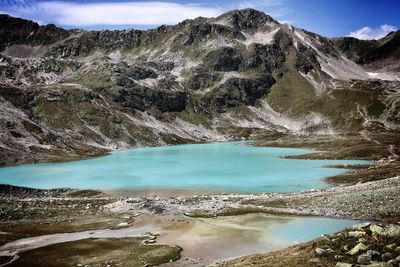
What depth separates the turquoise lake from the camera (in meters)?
101

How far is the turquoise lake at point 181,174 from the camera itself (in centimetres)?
10106

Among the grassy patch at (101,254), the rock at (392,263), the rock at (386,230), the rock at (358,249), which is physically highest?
the rock at (386,230)

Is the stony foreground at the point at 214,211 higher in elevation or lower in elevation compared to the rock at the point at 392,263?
lower

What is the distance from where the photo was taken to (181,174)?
122m

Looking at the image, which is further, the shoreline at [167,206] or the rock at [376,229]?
the shoreline at [167,206]

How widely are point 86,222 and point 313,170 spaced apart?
75.8 meters

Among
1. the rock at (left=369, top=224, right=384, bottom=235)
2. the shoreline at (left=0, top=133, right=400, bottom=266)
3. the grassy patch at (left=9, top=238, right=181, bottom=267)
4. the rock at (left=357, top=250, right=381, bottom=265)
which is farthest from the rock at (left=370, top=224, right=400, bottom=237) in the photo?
the shoreline at (left=0, top=133, right=400, bottom=266)

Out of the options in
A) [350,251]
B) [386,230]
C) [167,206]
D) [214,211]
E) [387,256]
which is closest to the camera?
[387,256]

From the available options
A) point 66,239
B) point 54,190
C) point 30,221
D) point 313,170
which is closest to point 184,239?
point 66,239

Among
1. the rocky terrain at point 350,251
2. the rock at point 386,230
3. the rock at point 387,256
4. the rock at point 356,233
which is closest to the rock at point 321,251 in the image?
the rocky terrain at point 350,251

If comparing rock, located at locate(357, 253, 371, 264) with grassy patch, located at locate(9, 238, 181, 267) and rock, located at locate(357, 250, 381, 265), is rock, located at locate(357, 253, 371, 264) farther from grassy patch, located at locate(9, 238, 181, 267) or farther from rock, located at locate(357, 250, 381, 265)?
grassy patch, located at locate(9, 238, 181, 267)

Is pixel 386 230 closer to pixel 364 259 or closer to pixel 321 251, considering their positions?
pixel 321 251

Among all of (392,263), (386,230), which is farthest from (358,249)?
(392,263)

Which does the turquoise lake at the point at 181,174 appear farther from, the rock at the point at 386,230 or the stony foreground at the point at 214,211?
the rock at the point at 386,230
